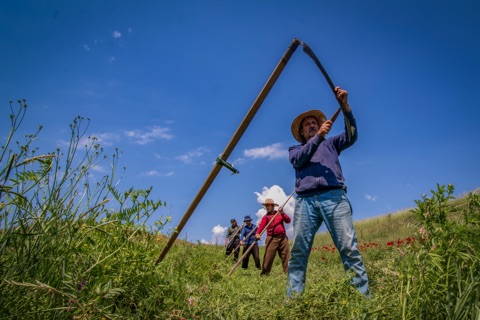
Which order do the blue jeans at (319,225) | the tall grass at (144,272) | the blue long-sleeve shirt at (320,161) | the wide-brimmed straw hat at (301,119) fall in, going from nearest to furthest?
the tall grass at (144,272) < the blue jeans at (319,225) < the blue long-sleeve shirt at (320,161) < the wide-brimmed straw hat at (301,119)

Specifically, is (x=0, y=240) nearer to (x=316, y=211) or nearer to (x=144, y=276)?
(x=144, y=276)

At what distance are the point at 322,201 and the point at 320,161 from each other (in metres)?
0.42

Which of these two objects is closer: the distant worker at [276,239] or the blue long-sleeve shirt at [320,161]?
the blue long-sleeve shirt at [320,161]

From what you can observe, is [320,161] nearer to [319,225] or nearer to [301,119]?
[319,225]

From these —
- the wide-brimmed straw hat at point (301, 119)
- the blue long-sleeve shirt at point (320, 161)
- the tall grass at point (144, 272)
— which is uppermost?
the wide-brimmed straw hat at point (301, 119)

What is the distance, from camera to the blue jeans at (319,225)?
3.15 meters

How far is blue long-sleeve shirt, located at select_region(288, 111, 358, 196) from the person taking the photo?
11.2ft

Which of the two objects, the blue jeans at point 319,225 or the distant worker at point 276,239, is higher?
the distant worker at point 276,239

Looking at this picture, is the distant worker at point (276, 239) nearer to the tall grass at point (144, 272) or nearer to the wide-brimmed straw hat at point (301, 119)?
the wide-brimmed straw hat at point (301, 119)

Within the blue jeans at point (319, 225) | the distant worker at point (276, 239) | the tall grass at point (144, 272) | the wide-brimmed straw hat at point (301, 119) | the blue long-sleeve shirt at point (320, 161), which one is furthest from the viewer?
the distant worker at point (276, 239)

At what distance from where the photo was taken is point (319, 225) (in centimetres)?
345

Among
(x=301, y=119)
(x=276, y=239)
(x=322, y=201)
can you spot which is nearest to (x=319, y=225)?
(x=322, y=201)

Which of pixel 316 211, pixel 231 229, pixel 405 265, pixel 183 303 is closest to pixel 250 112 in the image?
pixel 316 211

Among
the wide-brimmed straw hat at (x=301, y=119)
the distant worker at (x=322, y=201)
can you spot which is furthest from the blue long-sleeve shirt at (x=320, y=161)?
the wide-brimmed straw hat at (x=301, y=119)
